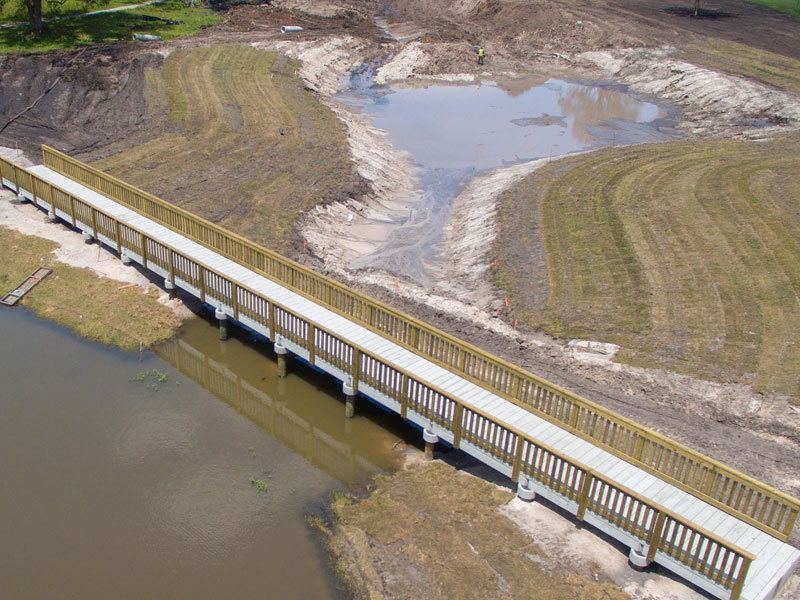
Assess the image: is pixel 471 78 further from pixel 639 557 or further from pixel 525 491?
pixel 639 557

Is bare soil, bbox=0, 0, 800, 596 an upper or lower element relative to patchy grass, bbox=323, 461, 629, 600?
upper

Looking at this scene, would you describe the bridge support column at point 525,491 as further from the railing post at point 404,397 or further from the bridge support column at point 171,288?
the bridge support column at point 171,288

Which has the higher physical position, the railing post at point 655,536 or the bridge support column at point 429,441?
the railing post at point 655,536

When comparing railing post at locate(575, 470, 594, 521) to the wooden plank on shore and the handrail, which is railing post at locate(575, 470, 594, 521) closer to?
the handrail

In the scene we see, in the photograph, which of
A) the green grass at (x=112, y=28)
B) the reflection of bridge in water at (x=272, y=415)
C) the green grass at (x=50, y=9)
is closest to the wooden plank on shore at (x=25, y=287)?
the reflection of bridge in water at (x=272, y=415)

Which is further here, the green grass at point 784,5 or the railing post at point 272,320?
the green grass at point 784,5

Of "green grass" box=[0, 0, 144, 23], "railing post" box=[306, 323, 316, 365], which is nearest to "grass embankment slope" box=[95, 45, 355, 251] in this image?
"railing post" box=[306, 323, 316, 365]

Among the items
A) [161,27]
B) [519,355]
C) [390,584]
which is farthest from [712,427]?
[161,27]
